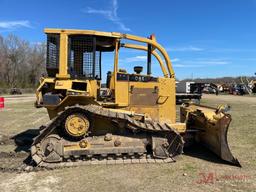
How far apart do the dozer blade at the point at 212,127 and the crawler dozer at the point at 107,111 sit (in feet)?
0.08

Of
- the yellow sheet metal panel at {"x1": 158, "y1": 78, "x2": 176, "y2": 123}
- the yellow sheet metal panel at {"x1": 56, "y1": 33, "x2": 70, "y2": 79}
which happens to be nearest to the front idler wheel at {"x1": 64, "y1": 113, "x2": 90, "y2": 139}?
the yellow sheet metal panel at {"x1": 56, "y1": 33, "x2": 70, "y2": 79}

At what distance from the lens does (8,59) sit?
83.3m

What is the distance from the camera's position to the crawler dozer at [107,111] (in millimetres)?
8031

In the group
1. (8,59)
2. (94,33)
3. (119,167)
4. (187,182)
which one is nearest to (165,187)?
(187,182)

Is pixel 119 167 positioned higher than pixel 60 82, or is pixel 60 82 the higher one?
pixel 60 82

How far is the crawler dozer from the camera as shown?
803 centimetres

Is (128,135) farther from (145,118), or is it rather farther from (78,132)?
(78,132)

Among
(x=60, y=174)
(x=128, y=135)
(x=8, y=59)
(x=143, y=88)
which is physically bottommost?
(x=60, y=174)

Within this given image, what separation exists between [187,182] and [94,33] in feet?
14.3

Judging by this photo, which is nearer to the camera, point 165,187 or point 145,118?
point 165,187

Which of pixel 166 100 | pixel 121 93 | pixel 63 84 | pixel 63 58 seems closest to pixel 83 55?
pixel 63 58

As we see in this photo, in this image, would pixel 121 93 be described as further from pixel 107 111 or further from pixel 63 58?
pixel 63 58

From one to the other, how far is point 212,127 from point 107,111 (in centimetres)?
274

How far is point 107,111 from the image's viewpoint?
8.19 metres
